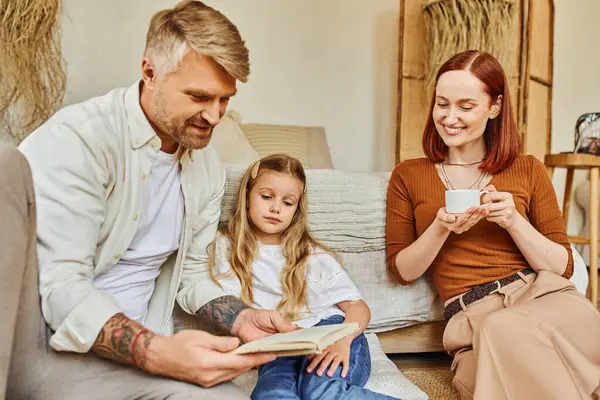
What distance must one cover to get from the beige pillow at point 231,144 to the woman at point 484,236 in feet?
3.13

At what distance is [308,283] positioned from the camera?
4.78ft

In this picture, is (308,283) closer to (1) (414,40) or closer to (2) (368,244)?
(2) (368,244)

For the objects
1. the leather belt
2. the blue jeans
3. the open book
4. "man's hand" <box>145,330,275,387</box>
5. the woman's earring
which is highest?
the woman's earring

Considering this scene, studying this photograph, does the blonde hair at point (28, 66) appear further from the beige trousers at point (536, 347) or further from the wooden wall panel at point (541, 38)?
the wooden wall panel at point (541, 38)

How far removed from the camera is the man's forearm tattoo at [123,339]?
933mm

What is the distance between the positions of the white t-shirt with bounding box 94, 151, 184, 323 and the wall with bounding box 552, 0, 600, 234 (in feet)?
9.89

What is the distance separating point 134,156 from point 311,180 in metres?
0.60

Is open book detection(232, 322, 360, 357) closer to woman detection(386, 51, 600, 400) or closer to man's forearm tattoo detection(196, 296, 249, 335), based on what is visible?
man's forearm tattoo detection(196, 296, 249, 335)

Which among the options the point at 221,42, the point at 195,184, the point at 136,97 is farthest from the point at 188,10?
the point at 195,184

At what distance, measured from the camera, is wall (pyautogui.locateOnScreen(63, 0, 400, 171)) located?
312 centimetres

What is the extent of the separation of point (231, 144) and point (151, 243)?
1345mm

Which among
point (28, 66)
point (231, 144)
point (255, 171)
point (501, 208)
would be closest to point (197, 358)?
point (255, 171)

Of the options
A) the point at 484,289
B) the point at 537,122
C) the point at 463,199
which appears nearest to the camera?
the point at 463,199

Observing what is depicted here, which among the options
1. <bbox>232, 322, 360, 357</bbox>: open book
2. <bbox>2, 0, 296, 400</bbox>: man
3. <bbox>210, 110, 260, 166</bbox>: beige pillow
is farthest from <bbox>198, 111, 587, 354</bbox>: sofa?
<bbox>210, 110, 260, 166</bbox>: beige pillow
